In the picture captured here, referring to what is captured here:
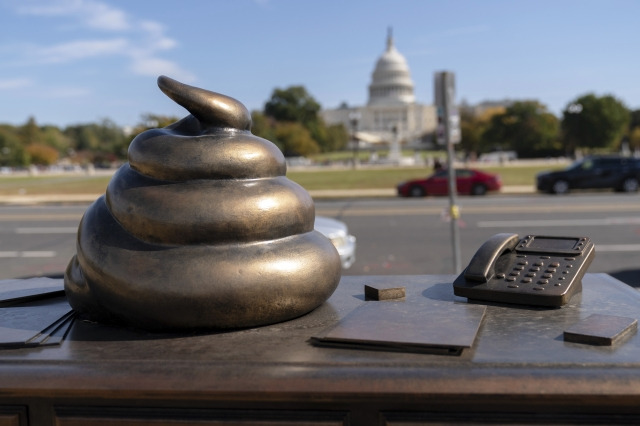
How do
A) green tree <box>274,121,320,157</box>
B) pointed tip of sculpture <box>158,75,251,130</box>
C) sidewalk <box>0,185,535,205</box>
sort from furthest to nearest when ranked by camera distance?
green tree <box>274,121,320,157</box>, sidewalk <box>0,185,535,205</box>, pointed tip of sculpture <box>158,75,251,130</box>

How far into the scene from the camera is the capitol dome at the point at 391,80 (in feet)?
397

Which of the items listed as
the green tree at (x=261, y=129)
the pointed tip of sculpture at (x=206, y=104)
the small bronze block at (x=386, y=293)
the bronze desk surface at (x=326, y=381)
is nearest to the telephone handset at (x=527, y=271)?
the small bronze block at (x=386, y=293)

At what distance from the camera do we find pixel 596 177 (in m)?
23.4

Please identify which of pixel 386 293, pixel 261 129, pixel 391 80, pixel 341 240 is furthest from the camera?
pixel 391 80

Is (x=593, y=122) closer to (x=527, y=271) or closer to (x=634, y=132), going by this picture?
(x=634, y=132)

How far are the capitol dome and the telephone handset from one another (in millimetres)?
120881

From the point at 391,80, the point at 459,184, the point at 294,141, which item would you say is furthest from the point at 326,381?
the point at 391,80

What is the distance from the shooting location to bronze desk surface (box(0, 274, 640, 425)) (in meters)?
1.87

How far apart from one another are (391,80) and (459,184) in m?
103

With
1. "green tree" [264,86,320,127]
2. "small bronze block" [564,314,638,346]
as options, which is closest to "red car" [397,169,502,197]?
"small bronze block" [564,314,638,346]

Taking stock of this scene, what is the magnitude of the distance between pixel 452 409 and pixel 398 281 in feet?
4.20

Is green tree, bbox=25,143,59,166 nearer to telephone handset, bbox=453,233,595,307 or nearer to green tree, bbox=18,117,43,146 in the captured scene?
green tree, bbox=18,117,43,146

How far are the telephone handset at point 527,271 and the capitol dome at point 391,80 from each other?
120881 millimetres

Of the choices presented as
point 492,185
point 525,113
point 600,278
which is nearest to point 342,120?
point 525,113
